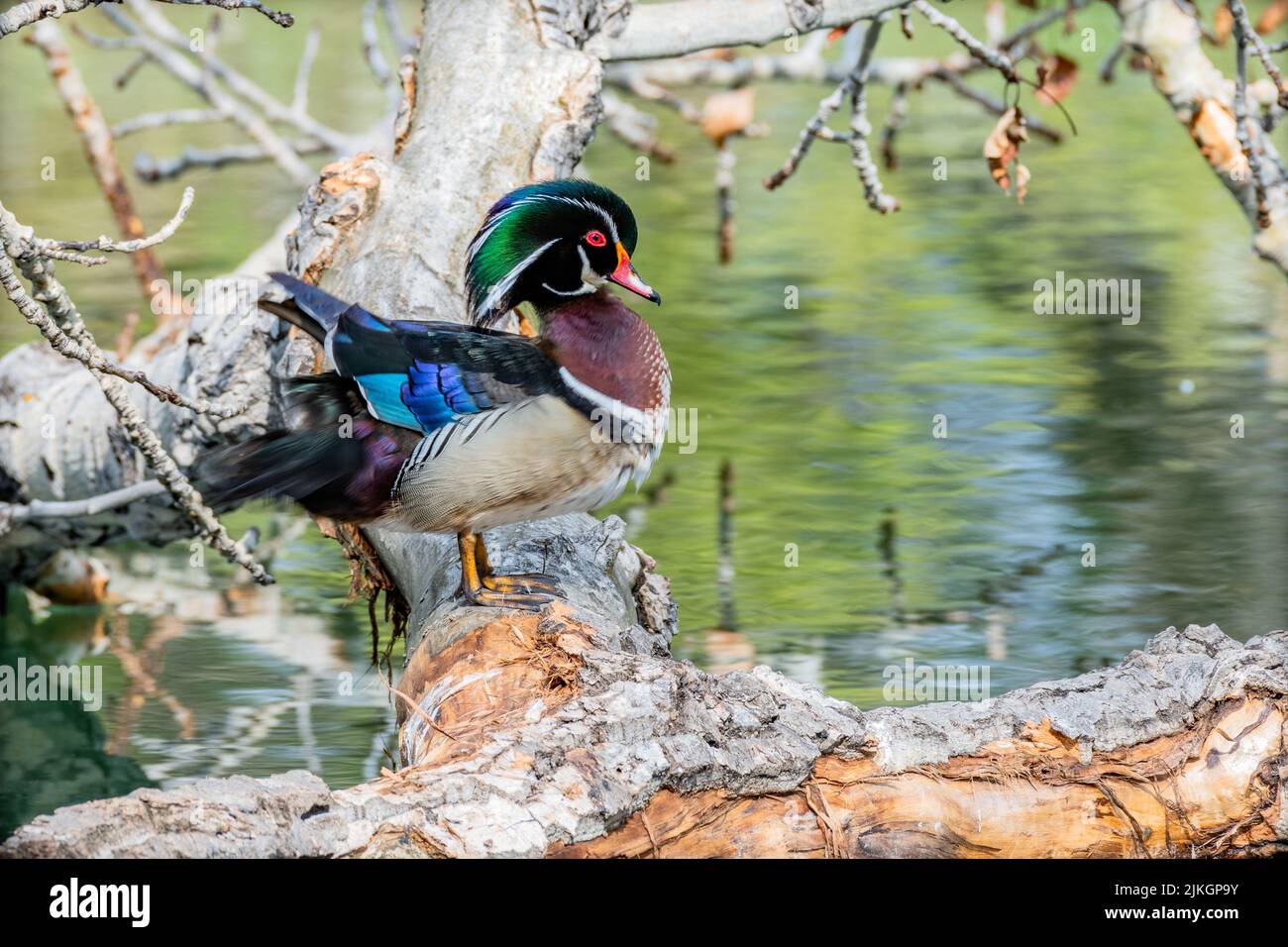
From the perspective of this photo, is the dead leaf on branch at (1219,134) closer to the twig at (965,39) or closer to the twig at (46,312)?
the twig at (965,39)

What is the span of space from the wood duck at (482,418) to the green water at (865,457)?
1.41m

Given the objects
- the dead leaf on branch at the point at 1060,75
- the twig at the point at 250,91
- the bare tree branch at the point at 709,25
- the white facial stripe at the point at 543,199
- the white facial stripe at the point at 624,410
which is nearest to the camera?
the white facial stripe at the point at 624,410

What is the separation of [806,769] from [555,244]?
1.30 meters

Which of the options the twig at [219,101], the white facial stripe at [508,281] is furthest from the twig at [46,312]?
the twig at [219,101]

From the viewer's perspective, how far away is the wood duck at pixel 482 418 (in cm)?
332

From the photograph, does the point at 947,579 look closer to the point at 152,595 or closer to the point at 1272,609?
the point at 1272,609

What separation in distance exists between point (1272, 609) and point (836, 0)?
2.25 m

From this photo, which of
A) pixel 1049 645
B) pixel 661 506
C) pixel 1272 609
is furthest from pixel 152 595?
pixel 1272 609

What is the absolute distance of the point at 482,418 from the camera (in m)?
3.36

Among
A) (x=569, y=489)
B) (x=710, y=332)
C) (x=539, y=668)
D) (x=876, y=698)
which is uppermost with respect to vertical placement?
(x=710, y=332)

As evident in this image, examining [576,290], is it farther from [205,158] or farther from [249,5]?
[205,158]

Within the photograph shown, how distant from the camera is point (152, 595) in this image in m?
6.08

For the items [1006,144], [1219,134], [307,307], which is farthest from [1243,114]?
[307,307]

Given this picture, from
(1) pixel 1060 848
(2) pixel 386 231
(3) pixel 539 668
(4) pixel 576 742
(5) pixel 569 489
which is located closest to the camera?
(4) pixel 576 742
